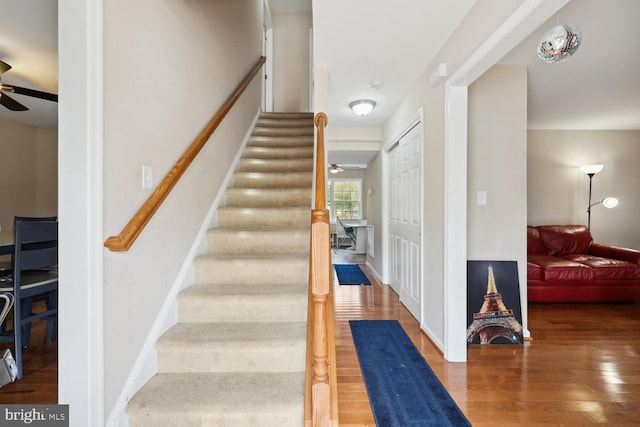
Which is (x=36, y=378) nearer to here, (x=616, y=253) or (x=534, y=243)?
(x=534, y=243)

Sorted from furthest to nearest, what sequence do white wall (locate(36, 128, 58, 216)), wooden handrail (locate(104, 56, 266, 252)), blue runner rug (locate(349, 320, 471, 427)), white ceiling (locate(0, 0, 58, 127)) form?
1. white wall (locate(36, 128, 58, 216))
2. white ceiling (locate(0, 0, 58, 127))
3. blue runner rug (locate(349, 320, 471, 427))
4. wooden handrail (locate(104, 56, 266, 252))

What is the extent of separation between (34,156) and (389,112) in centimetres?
591

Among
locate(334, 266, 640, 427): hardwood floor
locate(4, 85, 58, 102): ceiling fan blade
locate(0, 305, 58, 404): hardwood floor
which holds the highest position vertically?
locate(4, 85, 58, 102): ceiling fan blade

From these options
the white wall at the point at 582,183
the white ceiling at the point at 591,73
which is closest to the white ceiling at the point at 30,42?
the white ceiling at the point at 591,73

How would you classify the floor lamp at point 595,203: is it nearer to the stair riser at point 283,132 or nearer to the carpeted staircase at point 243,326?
the stair riser at point 283,132

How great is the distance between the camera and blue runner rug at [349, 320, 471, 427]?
164cm

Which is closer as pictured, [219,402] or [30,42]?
[219,402]

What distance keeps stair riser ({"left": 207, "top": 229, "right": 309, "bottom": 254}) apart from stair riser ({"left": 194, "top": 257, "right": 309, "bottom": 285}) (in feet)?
0.77

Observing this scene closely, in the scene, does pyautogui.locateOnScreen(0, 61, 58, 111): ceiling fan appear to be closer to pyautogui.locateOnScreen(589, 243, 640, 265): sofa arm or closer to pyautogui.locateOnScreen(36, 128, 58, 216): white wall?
pyautogui.locateOnScreen(36, 128, 58, 216): white wall

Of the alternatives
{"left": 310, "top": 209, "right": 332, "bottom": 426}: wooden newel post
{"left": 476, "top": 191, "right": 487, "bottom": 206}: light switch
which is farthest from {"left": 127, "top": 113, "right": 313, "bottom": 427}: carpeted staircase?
{"left": 476, "top": 191, "right": 487, "bottom": 206}: light switch

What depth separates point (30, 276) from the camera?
231 cm

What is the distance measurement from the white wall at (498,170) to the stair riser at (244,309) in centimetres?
171

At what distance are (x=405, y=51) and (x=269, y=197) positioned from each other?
1.74 meters

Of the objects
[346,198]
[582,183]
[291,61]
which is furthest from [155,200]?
[346,198]
